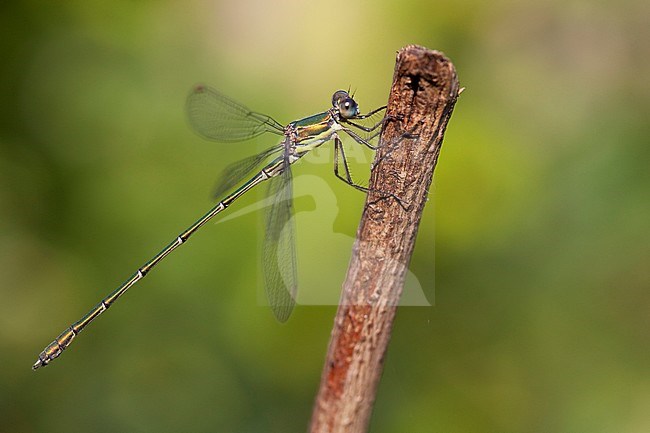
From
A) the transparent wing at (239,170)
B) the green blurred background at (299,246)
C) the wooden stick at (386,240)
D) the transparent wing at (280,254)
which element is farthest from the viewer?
the transparent wing at (239,170)

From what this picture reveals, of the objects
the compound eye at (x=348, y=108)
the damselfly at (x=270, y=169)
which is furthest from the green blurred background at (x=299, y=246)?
the compound eye at (x=348, y=108)

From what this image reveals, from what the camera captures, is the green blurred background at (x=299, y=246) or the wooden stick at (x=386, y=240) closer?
the wooden stick at (x=386, y=240)

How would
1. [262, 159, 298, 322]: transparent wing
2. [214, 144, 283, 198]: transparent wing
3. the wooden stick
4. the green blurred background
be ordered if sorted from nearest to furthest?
1. the wooden stick
2. [262, 159, 298, 322]: transparent wing
3. the green blurred background
4. [214, 144, 283, 198]: transparent wing

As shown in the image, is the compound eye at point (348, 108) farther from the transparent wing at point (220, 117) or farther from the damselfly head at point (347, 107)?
the transparent wing at point (220, 117)

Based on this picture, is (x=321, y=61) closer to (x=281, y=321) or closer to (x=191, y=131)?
(x=191, y=131)

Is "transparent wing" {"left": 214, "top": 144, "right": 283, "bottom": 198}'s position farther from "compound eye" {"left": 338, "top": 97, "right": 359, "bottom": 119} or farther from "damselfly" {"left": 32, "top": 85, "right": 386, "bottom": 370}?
"compound eye" {"left": 338, "top": 97, "right": 359, "bottom": 119}

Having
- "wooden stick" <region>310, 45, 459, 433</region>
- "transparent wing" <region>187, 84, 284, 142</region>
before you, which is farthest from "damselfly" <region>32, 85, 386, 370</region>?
"wooden stick" <region>310, 45, 459, 433</region>

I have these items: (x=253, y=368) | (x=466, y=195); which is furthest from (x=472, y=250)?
(x=253, y=368)
